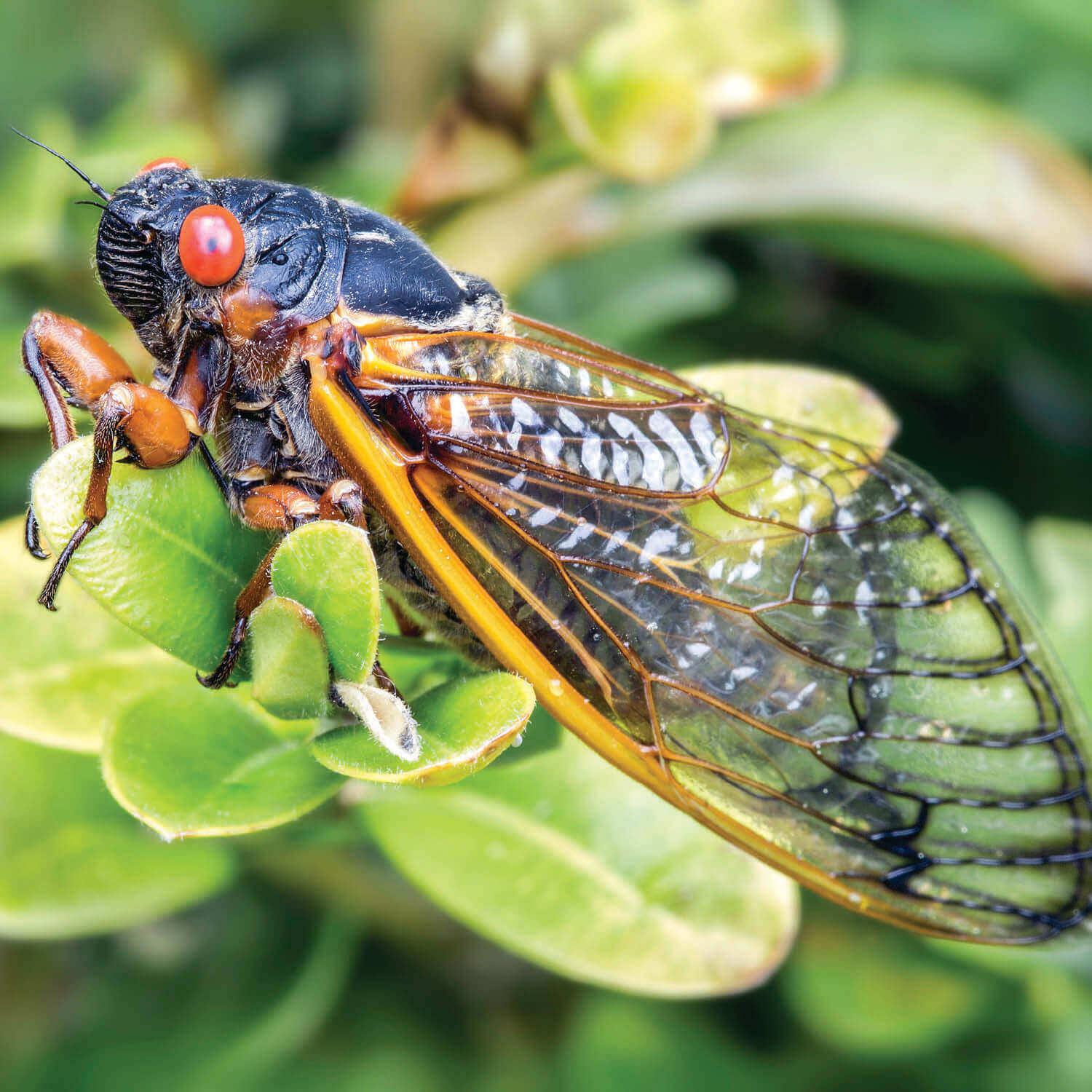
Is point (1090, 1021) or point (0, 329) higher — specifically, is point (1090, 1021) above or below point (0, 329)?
below

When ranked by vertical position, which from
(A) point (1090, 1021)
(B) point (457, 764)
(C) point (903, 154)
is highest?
(C) point (903, 154)

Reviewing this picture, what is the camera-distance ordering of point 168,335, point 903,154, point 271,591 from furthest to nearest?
point 903,154 < point 168,335 < point 271,591

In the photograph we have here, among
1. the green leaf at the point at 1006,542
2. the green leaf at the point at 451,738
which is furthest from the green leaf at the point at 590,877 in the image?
the green leaf at the point at 1006,542

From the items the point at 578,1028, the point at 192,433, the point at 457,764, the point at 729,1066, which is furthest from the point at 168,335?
the point at 729,1066

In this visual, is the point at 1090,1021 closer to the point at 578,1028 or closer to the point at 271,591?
the point at 578,1028

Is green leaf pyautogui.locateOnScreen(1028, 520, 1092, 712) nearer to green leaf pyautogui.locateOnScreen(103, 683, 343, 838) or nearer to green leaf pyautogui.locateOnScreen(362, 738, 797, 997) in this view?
green leaf pyautogui.locateOnScreen(362, 738, 797, 997)

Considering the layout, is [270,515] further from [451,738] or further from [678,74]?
[678,74]

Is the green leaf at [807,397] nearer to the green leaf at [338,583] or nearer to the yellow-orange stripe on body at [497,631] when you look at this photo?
the yellow-orange stripe on body at [497,631]
